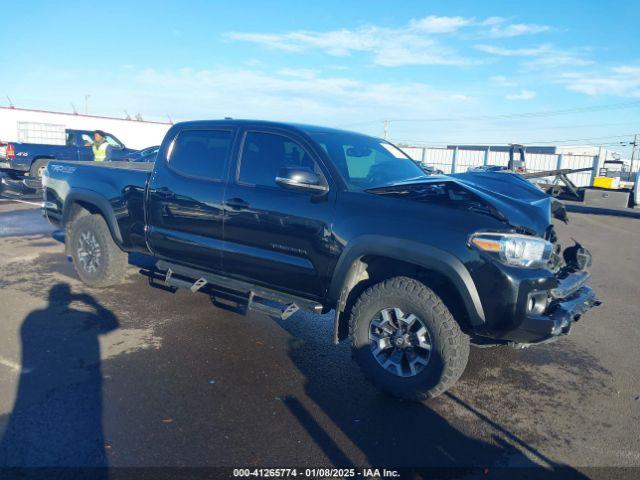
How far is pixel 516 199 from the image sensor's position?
13.0ft

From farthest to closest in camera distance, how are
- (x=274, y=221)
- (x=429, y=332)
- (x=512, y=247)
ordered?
(x=274, y=221) < (x=429, y=332) < (x=512, y=247)

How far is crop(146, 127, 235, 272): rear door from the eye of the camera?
4.69 m

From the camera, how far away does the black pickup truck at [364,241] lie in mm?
3387

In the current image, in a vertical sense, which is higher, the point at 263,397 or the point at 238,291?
the point at 238,291

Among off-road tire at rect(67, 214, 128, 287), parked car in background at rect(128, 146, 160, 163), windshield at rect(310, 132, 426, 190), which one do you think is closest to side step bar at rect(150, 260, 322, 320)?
off-road tire at rect(67, 214, 128, 287)

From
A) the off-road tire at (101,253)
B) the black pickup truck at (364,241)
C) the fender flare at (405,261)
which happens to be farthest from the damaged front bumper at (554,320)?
the off-road tire at (101,253)

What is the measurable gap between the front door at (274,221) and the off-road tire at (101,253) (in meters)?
1.99

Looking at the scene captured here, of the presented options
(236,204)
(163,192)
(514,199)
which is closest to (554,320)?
(514,199)

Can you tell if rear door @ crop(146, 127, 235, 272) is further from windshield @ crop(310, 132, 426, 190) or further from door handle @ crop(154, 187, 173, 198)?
windshield @ crop(310, 132, 426, 190)

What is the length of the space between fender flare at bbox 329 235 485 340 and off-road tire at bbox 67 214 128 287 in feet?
10.4

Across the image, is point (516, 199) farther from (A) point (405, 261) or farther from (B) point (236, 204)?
(B) point (236, 204)

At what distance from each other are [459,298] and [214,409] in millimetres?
1887

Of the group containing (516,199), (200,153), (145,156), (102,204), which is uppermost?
(200,153)

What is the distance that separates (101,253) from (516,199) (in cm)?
458
